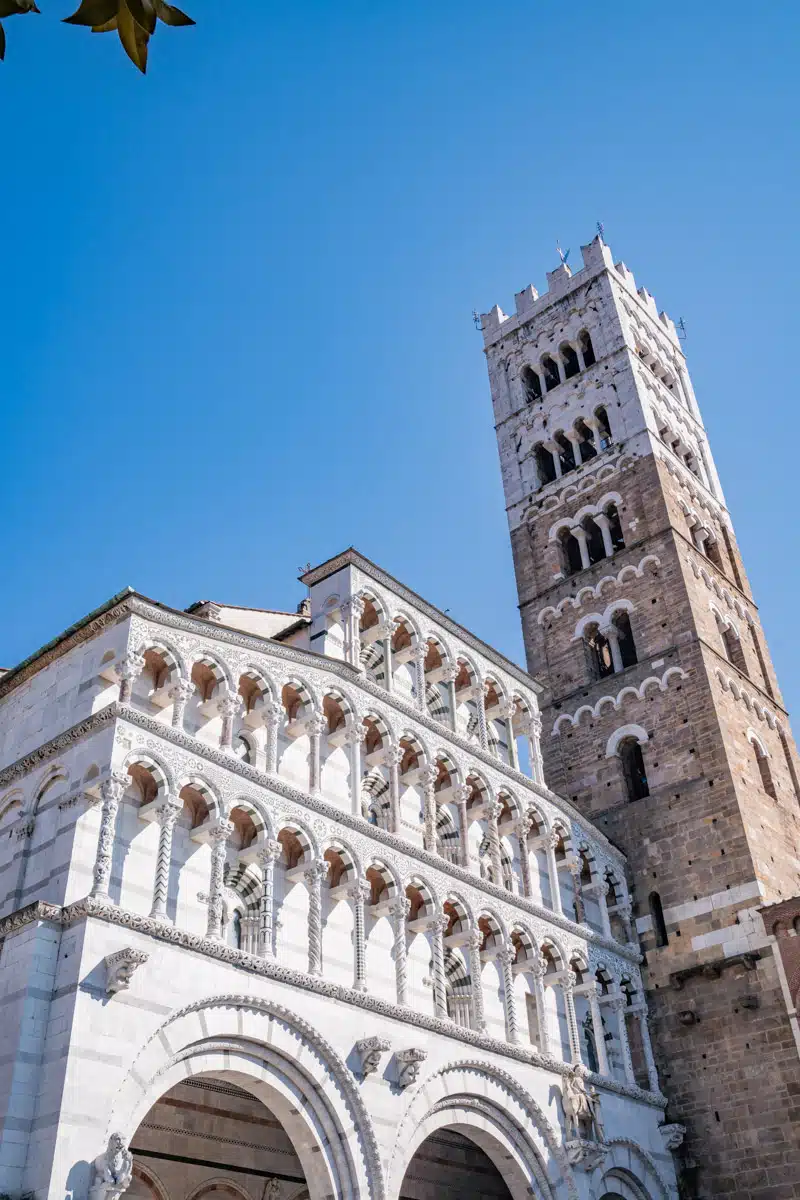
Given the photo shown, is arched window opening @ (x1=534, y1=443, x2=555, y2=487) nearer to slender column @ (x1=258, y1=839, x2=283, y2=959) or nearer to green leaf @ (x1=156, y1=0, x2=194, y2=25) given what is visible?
slender column @ (x1=258, y1=839, x2=283, y2=959)

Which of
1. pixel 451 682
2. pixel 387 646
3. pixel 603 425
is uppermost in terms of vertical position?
pixel 603 425

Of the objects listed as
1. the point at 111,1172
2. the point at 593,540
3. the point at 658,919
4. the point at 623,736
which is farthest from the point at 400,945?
the point at 593,540

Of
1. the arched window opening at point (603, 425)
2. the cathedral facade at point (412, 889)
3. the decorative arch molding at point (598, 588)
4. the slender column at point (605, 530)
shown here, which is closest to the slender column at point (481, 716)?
the cathedral facade at point (412, 889)

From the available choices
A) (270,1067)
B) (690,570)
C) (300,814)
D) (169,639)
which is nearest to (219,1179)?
(270,1067)

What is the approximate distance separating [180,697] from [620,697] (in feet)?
42.7

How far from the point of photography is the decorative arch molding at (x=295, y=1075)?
1409 centimetres

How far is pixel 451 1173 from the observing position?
65.9 feet

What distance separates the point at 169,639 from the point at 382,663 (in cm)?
576

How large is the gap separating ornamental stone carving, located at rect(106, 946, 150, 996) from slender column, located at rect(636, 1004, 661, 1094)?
1221 cm

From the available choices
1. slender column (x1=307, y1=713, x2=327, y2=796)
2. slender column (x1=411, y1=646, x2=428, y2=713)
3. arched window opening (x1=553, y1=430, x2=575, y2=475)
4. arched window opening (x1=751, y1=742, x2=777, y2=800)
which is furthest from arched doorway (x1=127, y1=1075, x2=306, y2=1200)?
arched window opening (x1=553, y1=430, x2=575, y2=475)

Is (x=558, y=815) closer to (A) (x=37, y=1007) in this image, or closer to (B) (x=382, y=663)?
(B) (x=382, y=663)

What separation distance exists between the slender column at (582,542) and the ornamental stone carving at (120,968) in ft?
60.5

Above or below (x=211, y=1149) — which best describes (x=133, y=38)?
below

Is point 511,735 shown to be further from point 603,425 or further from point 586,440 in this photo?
point 603,425
